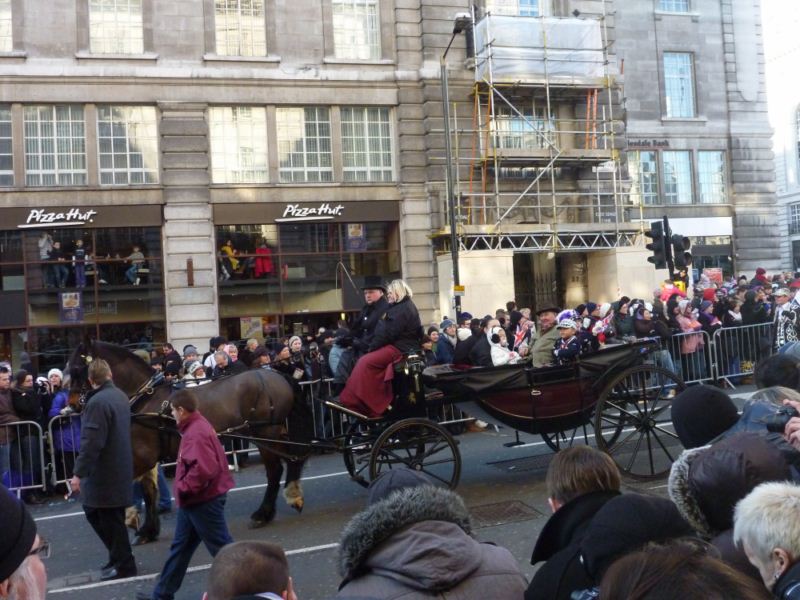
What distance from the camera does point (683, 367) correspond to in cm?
1396

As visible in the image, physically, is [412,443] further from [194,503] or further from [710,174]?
[710,174]

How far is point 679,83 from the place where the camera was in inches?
1235

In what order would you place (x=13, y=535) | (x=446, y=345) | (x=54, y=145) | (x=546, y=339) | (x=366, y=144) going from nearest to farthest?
(x=13, y=535) < (x=546, y=339) < (x=446, y=345) < (x=54, y=145) < (x=366, y=144)

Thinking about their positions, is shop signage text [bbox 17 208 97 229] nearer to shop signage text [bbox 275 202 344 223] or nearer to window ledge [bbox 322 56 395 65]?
shop signage text [bbox 275 202 344 223]

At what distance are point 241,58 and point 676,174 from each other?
18.1 metres

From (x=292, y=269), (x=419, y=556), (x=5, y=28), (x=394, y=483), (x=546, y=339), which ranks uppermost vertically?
(x=5, y=28)

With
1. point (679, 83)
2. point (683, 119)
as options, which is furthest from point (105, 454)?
point (679, 83)

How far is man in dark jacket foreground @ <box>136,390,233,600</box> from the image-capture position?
19.6 feet

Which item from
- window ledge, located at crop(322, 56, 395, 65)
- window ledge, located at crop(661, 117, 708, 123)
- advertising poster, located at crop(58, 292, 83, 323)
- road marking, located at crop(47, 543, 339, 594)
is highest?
window ledge, located at crop(322, 56, 395, 65)

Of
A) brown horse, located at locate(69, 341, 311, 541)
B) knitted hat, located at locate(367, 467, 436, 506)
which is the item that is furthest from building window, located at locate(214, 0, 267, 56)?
knitted hat, located at locate(367, 467, 436, 506)

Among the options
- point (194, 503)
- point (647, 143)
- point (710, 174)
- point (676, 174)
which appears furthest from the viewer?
point (710, 174)

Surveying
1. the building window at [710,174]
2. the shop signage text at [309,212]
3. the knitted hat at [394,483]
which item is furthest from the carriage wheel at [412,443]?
the building window at [710,174]

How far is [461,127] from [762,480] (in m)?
22.0

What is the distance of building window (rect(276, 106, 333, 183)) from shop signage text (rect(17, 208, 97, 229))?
18.3 feet
